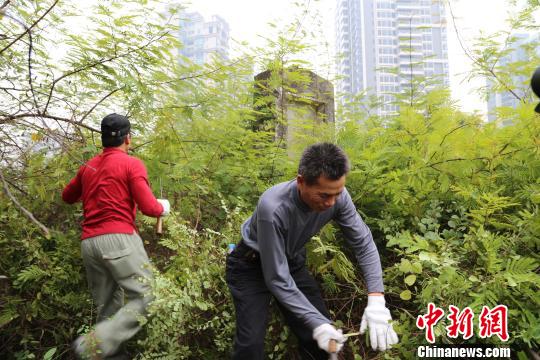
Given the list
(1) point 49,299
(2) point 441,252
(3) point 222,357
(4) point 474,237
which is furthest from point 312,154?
(1) point 49,299

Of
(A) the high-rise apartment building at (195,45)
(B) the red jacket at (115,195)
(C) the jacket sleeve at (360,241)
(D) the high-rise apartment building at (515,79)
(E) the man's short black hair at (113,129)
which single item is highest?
(A) the high-rise apartment building at (195,45)

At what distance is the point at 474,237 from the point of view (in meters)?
2.48

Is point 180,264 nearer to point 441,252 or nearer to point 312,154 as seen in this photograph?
point 312,154

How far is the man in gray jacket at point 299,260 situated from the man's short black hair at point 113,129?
50.6 inches

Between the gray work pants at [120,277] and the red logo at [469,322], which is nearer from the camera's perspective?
the red logo at [469,322]

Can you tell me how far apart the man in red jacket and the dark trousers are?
0.71m

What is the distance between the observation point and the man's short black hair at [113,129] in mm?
3006

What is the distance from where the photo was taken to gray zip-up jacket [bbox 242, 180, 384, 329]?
224 centimetres

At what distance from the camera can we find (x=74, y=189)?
10.6 ft

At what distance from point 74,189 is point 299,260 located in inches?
79.0

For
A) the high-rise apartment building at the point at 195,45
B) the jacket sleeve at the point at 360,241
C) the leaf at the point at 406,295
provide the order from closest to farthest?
the leaf at the point at 406,295 < the jacket sleeve at the point at 360,241 < the high-rise apartment building at the point at 195,45

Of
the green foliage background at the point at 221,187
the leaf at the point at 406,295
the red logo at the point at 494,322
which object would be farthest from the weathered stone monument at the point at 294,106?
the red logo at the point at 494,322

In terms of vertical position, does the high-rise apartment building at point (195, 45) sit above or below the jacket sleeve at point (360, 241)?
above

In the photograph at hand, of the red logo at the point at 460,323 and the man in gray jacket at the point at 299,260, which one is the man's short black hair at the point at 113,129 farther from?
the red logo at the point at 460,323
